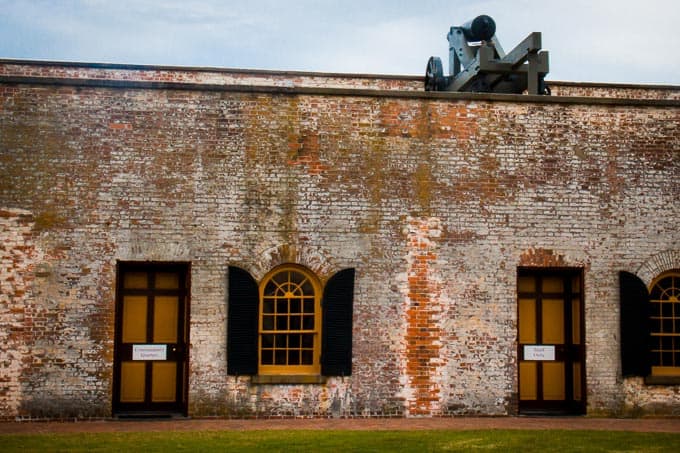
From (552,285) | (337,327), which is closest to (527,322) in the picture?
(552,285)

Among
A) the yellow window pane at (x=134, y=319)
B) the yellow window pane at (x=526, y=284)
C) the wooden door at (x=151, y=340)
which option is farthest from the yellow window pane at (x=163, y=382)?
the yellow window pane at (x=526, y=284)

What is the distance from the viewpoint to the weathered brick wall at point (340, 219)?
536 inches

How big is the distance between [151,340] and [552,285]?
6.37m

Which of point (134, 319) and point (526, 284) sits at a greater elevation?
point (526, 284)

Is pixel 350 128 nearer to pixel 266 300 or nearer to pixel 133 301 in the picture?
pixel 266 300

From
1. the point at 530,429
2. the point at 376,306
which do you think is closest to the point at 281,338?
the point at 376,306

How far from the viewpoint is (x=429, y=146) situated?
14.5 metres

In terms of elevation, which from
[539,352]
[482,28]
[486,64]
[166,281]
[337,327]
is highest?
[482,28]

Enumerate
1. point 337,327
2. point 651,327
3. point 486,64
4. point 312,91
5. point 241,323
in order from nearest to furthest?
point 241,323 → point 337,327 → point 312,91 → point 651,327 → point 486,64

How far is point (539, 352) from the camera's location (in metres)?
14.7

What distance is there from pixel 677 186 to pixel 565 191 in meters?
1.88

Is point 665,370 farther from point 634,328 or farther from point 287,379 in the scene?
point 287,379

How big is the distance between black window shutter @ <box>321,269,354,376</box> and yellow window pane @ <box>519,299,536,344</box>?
2.81 meters

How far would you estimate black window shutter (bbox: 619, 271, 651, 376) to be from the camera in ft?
47.3
